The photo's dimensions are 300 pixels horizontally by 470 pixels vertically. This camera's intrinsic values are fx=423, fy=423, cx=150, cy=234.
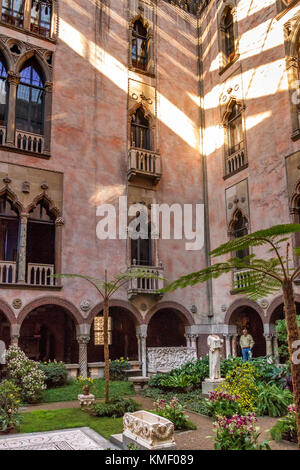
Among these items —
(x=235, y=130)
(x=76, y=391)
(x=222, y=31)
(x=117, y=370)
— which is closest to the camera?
(x=76, y=391)

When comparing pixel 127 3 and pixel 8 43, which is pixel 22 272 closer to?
pixel 8 43

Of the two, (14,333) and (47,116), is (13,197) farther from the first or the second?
(14,333)

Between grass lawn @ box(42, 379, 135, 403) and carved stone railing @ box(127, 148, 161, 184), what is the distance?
8926 mm

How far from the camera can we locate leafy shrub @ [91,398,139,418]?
10.7 m

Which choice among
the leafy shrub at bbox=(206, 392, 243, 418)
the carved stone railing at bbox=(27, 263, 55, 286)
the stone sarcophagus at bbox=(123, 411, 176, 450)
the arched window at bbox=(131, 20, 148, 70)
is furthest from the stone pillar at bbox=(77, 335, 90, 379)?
the arched window at bbox=(131, 20, 148, 70)

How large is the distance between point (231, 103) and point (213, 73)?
264cm

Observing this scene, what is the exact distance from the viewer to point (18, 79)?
57.4 feet

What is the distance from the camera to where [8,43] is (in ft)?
57.3

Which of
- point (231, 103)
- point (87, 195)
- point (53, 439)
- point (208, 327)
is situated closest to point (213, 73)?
point (231, 103)

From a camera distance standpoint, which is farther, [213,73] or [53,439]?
[213,73]

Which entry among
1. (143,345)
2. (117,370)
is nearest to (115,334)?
(143,345)

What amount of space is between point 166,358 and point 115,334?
13.8 ft

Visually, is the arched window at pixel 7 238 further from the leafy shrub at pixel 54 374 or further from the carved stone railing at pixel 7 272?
the leafy shrub at pixel 54 374

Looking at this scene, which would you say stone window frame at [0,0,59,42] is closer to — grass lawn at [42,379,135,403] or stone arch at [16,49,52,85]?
stone arch at [16,49,52,85]
